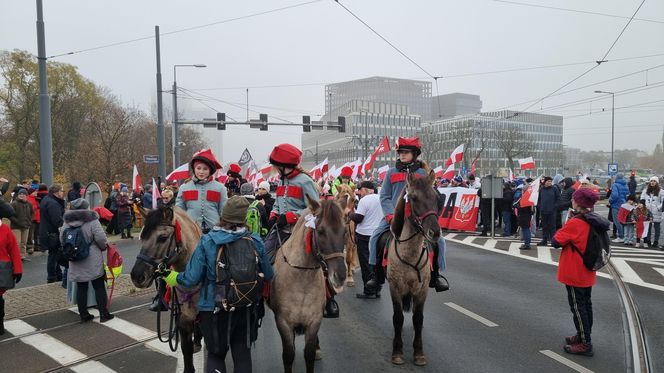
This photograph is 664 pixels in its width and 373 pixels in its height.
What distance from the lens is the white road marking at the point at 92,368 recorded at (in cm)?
570

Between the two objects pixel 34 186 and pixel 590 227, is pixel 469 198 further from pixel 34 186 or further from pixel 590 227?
pixel 34 186

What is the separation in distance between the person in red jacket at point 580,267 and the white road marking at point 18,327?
7.73 meters

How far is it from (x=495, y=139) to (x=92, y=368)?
63.6m

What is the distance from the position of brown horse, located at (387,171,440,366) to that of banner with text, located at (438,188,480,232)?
45.4 ft

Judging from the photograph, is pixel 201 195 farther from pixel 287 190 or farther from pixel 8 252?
pixel 8 252

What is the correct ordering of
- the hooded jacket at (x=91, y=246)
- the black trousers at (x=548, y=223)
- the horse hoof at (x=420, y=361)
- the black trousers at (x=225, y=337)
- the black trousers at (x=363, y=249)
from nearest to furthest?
the black trousers at (x=225, y=337) → the horse hoof at (x=420, y=361) → the hooded jacket at (x=91, y=246) → the black trousers at (x=363, y=249) → the black trousers at (x=548, y=223)

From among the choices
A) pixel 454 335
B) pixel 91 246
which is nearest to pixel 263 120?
pixel 91 246

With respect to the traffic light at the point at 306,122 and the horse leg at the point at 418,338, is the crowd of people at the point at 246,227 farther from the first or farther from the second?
the traffic light at the point at 306,122

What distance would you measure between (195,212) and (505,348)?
442cm

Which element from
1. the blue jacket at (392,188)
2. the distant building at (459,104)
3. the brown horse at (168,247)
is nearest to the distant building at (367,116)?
the distant building at (459,104)

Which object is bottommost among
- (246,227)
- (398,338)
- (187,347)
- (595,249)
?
(398,338)

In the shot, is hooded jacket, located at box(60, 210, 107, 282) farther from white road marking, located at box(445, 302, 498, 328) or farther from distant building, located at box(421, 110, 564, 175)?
distant building, located at box(421, 110, 564, 175)

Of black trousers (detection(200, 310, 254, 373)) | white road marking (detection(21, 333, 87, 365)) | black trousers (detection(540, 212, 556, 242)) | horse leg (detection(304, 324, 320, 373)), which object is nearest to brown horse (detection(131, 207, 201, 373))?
black trousers (detection(200, 310, 254, 373))

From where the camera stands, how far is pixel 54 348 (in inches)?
256
